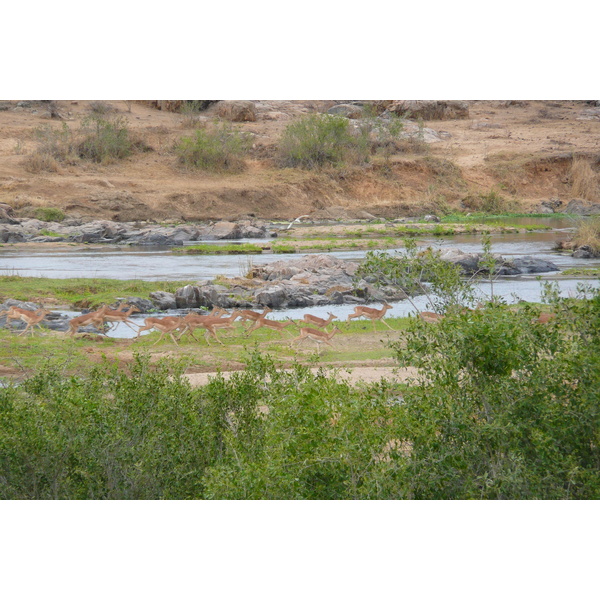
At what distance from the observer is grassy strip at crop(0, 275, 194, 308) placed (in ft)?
49.5

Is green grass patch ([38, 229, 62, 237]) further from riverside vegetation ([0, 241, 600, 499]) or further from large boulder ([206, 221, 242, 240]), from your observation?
riverside vegetation ([0, 241, 600, 499])

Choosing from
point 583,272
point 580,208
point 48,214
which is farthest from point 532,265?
point 48,214

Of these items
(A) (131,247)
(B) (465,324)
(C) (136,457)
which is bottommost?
(A) (131,247)

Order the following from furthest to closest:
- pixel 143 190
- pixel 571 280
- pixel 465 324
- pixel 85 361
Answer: pixel 143 190 → pixel 571 280 → pixel 85 361 → pixel 465 324

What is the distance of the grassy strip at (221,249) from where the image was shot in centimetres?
2294

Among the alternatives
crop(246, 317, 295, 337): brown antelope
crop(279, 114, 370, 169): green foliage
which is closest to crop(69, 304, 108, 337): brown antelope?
crop(246, 317, 295, 337): brown antelope

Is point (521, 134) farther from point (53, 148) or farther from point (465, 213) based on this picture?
point (53, 148)

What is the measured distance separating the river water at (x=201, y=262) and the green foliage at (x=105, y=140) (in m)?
9.05

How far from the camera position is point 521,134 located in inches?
781

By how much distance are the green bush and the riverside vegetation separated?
22.8 m

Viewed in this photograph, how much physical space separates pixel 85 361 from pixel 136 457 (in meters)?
4.03

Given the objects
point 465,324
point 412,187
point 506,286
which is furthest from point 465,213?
point 465,324

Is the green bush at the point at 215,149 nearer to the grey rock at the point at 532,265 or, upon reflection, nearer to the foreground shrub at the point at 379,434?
the grey rock at the point at 532,265

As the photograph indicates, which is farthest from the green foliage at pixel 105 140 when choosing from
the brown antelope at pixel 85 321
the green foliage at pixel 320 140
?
the brown antelope at pixel 85 321
